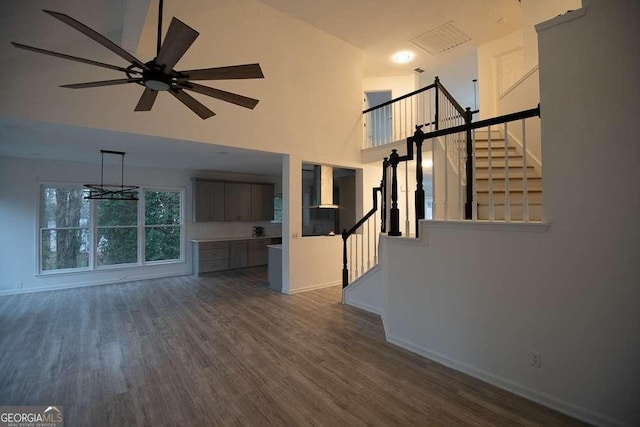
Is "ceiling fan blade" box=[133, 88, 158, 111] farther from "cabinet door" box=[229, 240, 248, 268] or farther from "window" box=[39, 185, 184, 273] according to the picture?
Result: "cabinet door" box=[229, 240, 248, 268]

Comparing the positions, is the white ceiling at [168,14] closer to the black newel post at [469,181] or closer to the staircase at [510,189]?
the staircase at [510,189]

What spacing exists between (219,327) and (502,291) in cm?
325

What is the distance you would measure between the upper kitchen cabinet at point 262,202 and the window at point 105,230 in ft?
6.35

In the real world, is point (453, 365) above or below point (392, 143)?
below

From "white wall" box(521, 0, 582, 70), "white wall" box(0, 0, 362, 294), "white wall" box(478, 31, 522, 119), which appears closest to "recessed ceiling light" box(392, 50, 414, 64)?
"white wall" box(0, 0, 362, 294)

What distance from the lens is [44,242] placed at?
19.4 feet

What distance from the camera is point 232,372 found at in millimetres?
2689

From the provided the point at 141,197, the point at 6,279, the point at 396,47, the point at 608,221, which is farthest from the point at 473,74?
the point at 6,279

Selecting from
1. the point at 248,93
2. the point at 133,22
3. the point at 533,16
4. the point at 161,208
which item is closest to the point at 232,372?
the point at 133,22

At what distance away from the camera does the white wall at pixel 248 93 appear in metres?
3.36

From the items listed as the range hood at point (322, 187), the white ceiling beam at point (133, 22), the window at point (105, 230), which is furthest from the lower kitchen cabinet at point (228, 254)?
the white ceiling beam at point (133, 22)

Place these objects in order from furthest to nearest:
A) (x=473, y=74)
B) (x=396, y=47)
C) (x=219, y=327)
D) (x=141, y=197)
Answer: (x=473, y=74)
(x=141, y=197)
(x=396, y=47)
(x=219, y=327)

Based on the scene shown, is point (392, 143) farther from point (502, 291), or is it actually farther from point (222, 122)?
point (502, 291)

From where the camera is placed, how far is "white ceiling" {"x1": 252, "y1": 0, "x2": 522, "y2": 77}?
16.6 feet
